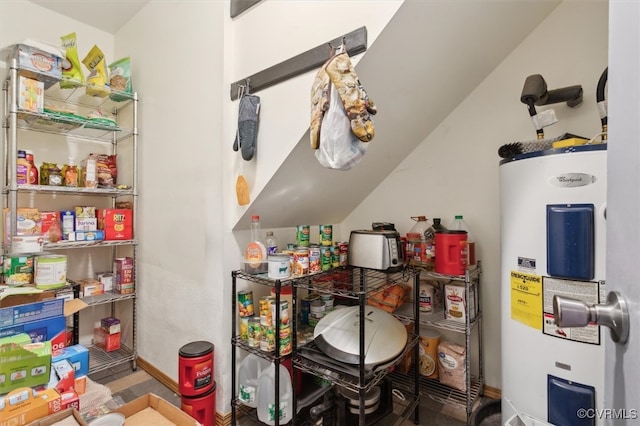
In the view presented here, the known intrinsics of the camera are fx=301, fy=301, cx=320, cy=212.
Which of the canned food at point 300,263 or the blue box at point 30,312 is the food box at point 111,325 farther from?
the canned food at point 300,263

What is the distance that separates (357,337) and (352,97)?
3.39 feet

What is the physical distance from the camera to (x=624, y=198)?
415mm

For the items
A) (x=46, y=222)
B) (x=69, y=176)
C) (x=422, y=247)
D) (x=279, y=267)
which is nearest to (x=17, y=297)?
(x=46, y=222)

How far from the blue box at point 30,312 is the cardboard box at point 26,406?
1.25 feet

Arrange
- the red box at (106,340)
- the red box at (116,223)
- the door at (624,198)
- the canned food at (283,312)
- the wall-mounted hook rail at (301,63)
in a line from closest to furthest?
the door at (624,198)
the wall-mounted hook rail at (301,63)
the canned food at (283,312)
the red box at (116,223)
the red box at (106,340)

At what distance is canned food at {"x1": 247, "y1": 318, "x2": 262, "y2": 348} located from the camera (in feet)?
5.05

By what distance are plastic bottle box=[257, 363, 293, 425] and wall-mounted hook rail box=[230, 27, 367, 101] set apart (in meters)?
1.44

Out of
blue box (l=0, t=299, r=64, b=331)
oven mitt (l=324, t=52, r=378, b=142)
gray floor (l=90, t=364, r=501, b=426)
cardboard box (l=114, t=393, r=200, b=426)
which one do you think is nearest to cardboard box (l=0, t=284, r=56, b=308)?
blue box (l=0, t=299, r=64, b=331)

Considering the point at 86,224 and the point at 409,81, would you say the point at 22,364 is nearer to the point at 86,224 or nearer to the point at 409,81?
the point at 86,224

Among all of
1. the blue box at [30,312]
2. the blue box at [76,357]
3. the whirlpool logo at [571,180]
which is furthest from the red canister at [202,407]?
the whirlpool logo at [571,180]

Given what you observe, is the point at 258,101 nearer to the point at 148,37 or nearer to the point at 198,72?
the point at 198,72

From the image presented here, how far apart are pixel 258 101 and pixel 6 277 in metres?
1.80

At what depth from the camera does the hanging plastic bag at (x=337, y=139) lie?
3.51ft

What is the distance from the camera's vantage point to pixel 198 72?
1.80 m
